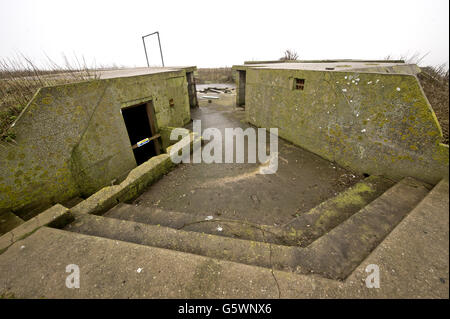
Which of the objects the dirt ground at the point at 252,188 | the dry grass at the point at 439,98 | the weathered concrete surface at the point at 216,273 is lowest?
the dirt ground at the point at 252,188

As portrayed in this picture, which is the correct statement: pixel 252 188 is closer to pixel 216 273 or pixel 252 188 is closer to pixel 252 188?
pixel 252 188

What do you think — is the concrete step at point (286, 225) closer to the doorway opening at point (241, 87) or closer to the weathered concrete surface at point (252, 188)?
the weathered concrete surface at point (252, 188)

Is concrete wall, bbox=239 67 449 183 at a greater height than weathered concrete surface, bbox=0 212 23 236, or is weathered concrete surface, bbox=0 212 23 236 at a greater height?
concrete wall, bbox=239 67 449 183

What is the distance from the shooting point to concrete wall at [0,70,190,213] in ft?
11.3

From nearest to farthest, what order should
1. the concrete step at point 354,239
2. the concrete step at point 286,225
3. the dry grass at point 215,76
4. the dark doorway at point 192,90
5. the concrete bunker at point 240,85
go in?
1. the concrete step at point 354,239
2. the concrete step at point 286,225
3. the concrete bunker at point 240,85
4. the dark doorway at point 192,90
5. the dry grass at point 215,76

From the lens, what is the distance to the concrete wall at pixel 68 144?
3.44m

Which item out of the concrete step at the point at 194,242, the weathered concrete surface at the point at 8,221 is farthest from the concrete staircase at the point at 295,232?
the weathered concrete surface at the point at 8,221

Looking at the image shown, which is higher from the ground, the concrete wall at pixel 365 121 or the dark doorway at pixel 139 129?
the concrete wall at pixel 365 121

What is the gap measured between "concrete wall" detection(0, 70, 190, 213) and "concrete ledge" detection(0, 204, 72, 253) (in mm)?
1439

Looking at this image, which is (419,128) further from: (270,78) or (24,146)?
(24,146)

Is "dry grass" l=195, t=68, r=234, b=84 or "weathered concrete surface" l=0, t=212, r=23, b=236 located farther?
"dry grass" l=195, t=68, r=234, b=84

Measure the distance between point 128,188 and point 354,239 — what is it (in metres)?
4.00

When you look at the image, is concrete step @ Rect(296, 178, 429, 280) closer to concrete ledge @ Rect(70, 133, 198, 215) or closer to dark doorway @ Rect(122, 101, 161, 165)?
concrete ledge @ Rect(70, 133, 198, 215)

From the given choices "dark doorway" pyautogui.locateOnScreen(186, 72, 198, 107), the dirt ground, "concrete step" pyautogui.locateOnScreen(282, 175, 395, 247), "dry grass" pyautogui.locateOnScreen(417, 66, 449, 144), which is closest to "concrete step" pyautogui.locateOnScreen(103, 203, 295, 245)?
"concrete step" pyautogui.locateOnScreen(282, 175, 395, 247)
